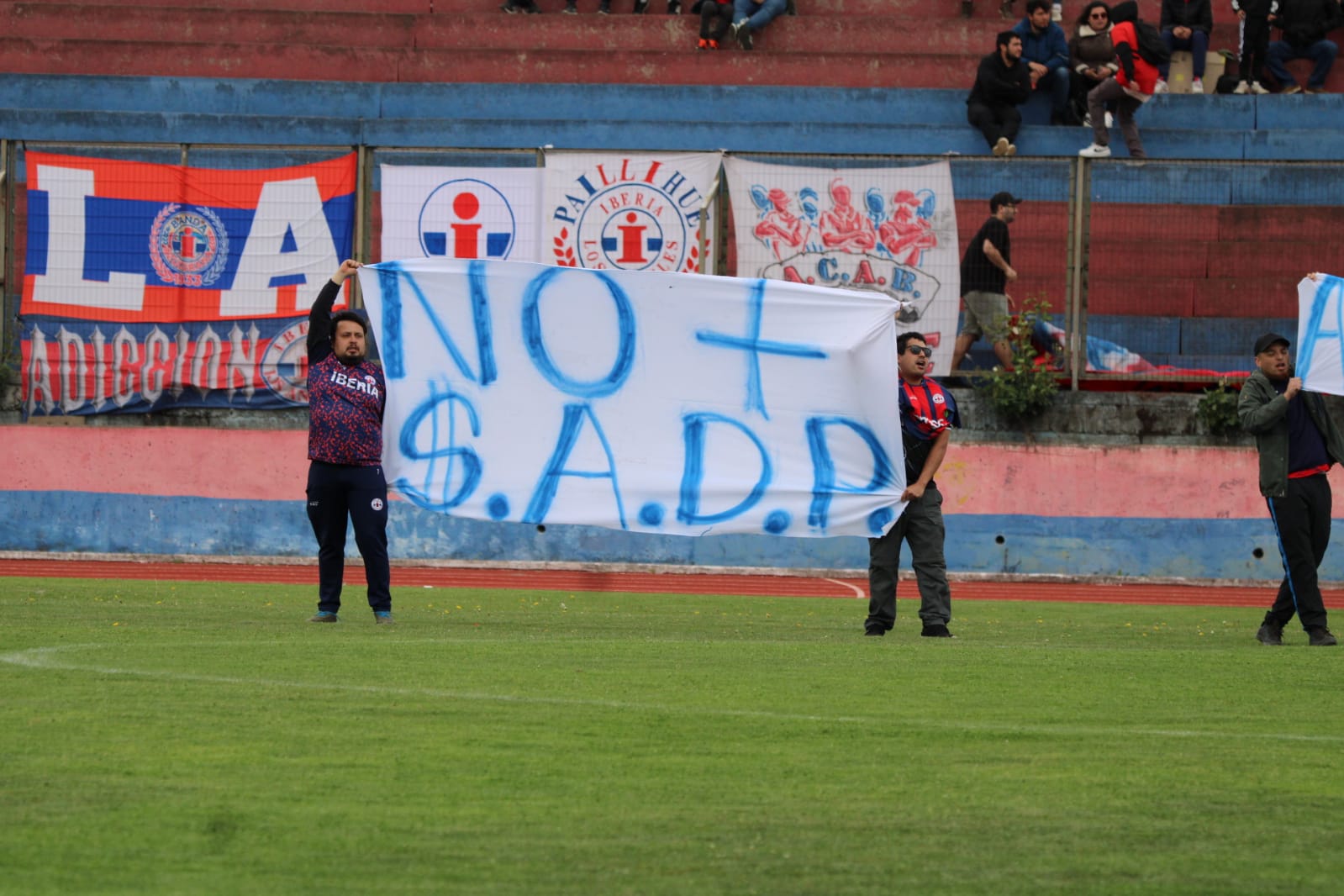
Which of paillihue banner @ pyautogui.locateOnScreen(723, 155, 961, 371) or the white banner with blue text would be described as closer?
the white banner with blue text

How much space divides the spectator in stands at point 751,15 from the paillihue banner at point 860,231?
7.83 m

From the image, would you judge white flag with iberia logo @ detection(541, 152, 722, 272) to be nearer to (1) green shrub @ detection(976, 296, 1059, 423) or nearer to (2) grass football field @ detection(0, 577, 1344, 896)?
(1) green shrub @ detection(976, 296, 1059, 423)

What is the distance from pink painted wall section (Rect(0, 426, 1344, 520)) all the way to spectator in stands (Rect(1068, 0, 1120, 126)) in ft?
19.6

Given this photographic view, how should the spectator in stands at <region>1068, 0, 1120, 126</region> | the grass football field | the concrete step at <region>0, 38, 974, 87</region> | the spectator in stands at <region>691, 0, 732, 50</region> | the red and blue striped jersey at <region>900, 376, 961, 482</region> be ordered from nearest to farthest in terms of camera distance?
the grass football field, the red and blue striped jersey at <region>900, 376, 961, 482</region>, the spectator in stands at <region>1068, 0, 1120, 126</region>, the concrete step at <region>0, 38, 974, 87</region>, the spectator in stands at <region>691, 0, 732, 50</region>

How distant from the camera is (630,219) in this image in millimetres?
18359

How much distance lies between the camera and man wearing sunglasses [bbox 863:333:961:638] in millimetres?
11109

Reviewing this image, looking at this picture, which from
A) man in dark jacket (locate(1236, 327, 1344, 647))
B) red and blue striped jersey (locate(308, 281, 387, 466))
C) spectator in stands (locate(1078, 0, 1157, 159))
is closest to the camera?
red and blue striped jersey (locate(308, 281, 387, 466))

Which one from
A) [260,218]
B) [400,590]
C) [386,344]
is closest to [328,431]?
[386,344]

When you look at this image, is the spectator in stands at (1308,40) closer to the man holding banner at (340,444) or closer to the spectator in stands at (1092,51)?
the spectator in stands at (1092,51)

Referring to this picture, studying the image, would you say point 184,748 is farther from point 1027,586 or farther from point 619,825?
point 1027,586

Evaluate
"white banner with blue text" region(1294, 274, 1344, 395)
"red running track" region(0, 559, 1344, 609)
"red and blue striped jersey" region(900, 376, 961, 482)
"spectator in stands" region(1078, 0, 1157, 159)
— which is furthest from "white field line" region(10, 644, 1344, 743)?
"spectator in stands" region(1078, 0, 1157, 159)

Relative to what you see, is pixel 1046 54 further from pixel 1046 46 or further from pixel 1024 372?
pixel 1024 372

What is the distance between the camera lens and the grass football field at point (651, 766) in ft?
15.8

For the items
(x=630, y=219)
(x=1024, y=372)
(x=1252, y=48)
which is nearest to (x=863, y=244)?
(x=1024, y=372)
